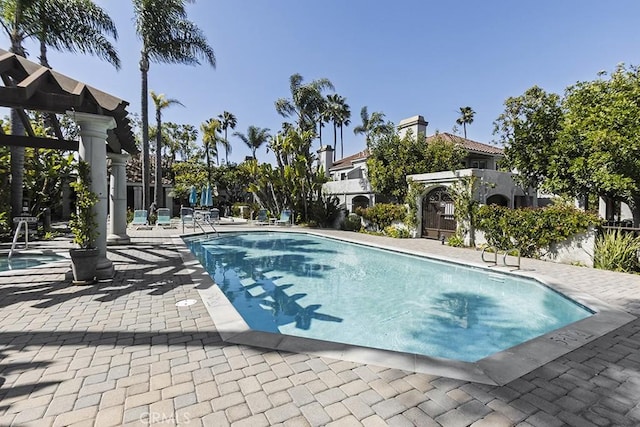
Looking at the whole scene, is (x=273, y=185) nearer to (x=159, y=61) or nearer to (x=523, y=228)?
(x=159, y=61)

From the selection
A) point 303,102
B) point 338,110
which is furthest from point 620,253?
point 338,110

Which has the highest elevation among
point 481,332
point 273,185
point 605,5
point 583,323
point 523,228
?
point 605,5

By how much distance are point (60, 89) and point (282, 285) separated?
6.78 meters

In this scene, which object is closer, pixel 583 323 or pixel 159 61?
pixel 583 323

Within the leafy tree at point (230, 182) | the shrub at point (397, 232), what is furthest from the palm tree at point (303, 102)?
the shrub at point (397, 232)

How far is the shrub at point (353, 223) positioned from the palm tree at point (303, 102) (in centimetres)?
1490

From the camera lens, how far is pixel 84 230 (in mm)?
6539

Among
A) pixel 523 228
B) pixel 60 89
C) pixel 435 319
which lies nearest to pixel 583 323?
pixel 435 319

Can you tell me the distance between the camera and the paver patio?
2590 millimetres

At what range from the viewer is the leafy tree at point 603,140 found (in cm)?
972

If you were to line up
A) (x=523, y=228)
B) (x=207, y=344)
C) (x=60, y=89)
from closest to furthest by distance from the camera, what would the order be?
(x=207, y=344)
(x=60, y=89)
(x=523, y=228)

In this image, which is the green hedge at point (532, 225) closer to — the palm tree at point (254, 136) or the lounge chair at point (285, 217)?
the lounge chair at point (285, 217)

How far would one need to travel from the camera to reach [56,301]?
215 inches

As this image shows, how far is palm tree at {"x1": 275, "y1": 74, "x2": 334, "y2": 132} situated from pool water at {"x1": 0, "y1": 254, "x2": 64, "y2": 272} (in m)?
25.6
